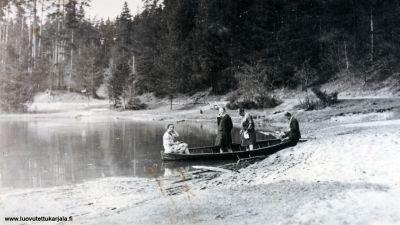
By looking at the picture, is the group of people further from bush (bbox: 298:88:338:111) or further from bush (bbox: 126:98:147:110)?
bush (bbox: 126:98:147:110)

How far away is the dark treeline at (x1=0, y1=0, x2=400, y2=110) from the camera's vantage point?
4350cm

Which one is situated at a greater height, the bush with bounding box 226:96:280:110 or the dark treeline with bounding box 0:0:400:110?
the dark treeline with bounding box 0:0:400:110

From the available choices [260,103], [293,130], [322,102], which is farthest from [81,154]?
[260,103]

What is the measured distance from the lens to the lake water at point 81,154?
51.2 ft

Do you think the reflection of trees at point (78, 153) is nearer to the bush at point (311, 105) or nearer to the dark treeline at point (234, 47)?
the bush at point (311, 105)

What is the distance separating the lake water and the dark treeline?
15.0m

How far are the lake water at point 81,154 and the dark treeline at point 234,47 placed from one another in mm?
14964

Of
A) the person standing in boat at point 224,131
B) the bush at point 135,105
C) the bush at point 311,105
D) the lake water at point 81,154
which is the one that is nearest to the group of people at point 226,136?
the person standing in boat at point 224,131

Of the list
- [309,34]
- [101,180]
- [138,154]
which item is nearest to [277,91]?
[309,34]

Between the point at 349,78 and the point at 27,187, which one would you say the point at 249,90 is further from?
the point at 27,187

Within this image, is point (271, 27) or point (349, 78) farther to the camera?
point (271, 27)

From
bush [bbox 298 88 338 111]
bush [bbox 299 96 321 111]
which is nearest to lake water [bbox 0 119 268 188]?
bush [bbox 299 96 321 111]

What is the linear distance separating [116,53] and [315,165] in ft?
205

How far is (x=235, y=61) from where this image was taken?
168 feet
